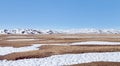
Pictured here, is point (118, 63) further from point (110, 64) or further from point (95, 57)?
point (95, 57)

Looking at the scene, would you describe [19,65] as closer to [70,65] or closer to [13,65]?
[13,65]

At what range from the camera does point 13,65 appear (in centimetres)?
3020

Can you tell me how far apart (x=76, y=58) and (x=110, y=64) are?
5451mm

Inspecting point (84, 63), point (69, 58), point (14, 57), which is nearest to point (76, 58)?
point (69, 58)

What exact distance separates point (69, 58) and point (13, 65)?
21.0ft

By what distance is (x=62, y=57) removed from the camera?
108 ft

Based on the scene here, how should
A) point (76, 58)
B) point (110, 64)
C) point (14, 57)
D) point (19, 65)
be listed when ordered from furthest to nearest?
point (14, 57) → point (76, 58) → point (19, 65) → point (110, 64)

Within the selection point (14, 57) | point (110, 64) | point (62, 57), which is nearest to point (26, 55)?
point (14, 57)

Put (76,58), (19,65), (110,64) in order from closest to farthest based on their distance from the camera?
(110,64) → (19,65) → (76,58)

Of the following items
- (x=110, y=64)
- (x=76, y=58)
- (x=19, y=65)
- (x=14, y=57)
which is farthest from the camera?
(x=14, y=57)

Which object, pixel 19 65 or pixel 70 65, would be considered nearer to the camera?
pixel 70 65

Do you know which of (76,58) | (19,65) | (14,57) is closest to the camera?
(19,65)

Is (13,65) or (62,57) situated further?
(62,57)

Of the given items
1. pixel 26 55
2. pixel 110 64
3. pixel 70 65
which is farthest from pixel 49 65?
pixel 26 55
